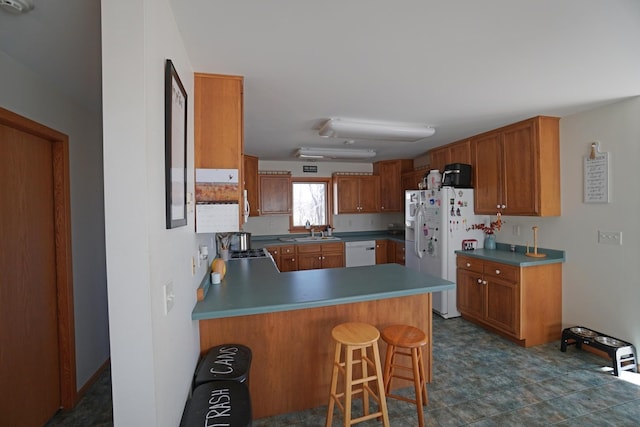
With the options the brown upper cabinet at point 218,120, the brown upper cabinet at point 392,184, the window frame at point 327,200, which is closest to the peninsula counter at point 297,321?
the brown upper cabinet at point 218,120

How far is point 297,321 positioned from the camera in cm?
199

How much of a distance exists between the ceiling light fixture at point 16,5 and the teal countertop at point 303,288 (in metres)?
1.58

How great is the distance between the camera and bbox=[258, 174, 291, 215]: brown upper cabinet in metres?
4.85

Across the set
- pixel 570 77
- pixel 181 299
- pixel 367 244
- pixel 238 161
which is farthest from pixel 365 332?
pixel 367 244

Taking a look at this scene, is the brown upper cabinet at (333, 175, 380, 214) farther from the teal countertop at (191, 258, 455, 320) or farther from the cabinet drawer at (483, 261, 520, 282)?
the teal countertop at (191, 258, 455, 320)

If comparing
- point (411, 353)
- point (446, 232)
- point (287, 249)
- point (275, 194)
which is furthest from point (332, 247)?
point (411, 353)

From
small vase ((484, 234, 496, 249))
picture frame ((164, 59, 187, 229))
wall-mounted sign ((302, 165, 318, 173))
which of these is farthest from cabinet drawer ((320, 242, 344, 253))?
picture frame ((164, 59, 187, 229))

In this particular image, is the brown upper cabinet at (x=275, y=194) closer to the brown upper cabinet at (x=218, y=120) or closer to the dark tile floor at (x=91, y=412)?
the brown upper cabinet at (x=218, y=120)

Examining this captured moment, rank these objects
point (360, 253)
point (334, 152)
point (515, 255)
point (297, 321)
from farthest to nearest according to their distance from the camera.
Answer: point (360, 253)
point (334, 152)
point (515, 255)
point (297, 321)

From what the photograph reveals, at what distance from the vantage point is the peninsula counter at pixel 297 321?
6.06ft

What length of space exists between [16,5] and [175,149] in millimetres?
830

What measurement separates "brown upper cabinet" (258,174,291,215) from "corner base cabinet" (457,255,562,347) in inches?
124

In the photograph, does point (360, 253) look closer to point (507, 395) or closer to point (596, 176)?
point (507, 395)

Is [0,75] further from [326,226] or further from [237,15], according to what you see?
[326,226]
